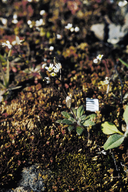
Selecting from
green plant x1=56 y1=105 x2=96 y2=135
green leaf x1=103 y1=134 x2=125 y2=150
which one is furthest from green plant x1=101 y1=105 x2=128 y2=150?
green plant x1=56 y1=105 x2=96 y2=135

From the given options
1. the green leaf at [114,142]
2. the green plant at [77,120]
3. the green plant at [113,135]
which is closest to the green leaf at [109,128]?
the green plant at [113,135]

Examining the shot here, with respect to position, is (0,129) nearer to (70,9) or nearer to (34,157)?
(34,157)

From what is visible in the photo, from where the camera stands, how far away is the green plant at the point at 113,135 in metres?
3.11

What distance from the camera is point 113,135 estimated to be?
3189 millimetres

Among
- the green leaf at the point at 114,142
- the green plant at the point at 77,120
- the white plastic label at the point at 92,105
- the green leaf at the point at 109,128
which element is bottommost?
the green leaf at the point at 114,142

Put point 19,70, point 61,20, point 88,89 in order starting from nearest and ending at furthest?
1. point 88,89
2. point 19,70
3. point 61,20

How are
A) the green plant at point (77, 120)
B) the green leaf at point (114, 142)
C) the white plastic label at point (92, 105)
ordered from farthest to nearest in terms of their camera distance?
1. the white plastic label at point (92, 105)
2. the green plant at point (77, 120)
3. the green leaf at point (114, 142)

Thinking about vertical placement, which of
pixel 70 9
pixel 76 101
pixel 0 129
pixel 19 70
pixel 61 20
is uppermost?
pixel 70 9

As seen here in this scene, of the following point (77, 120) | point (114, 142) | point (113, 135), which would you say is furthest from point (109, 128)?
point (77, 120)

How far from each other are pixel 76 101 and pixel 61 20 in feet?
10.8

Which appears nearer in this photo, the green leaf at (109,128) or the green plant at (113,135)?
the green plant at (113,135)

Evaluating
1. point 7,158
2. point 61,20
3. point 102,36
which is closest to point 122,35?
point 102,36

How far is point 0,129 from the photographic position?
11.8ft

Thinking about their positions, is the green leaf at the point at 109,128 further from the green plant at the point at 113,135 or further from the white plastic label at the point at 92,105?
the white plastic label at the point at 92,105
